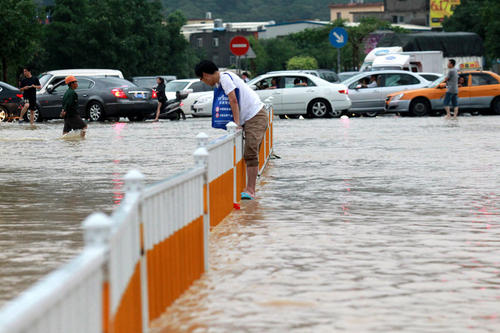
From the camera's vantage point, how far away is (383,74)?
3472cm

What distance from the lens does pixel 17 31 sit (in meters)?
44.7

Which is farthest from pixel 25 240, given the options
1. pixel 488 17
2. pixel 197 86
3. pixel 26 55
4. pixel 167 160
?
pixel 488 17

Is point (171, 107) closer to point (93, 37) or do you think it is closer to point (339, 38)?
point (339, 38)

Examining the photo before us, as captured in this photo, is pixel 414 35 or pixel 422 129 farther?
pixel 414 35

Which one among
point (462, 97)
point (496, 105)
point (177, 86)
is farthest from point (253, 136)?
point (177, 86)

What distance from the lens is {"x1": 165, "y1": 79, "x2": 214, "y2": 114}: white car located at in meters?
36.5

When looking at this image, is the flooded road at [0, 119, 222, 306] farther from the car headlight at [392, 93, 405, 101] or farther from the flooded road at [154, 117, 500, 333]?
the car headlight at [392, 93, 405, 101]

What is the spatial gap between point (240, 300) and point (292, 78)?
91.1ft

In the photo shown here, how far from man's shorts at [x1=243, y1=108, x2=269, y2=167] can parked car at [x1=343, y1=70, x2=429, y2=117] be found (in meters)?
23.2

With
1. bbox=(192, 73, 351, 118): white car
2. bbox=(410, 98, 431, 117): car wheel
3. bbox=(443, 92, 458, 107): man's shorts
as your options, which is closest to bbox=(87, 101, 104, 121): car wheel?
bbox=(192, 73, 351, 118): white car

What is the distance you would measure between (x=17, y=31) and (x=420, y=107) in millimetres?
19172

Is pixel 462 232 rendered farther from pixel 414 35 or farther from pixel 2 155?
pixel 414 35

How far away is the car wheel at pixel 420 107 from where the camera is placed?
3331 centimetres

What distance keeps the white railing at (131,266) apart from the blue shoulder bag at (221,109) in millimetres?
2530
